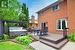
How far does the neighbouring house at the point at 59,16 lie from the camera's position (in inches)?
925

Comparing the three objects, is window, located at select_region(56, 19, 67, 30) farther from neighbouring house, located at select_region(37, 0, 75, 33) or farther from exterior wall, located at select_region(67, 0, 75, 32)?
exterior wall, located at select_region(67, 0, 75, 32)

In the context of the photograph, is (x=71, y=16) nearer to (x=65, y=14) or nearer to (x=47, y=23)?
(x=65, y=14)

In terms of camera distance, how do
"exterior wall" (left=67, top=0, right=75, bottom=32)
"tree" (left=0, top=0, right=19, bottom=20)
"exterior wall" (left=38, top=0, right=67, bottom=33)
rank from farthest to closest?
"tree" (left=0, top=0, right=19, bottom=20)
"exterior wall" (left=38, top=0, right=67, bottom=33)
"exterior wall" (left=67, top=0, right=75, bottom=32)

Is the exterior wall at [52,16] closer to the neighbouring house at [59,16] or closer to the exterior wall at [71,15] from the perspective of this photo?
the neighbouring house at [59,16]

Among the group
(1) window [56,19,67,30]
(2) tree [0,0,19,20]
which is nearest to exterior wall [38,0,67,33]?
(1) window [56,19,67,30]

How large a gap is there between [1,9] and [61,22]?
452 inches

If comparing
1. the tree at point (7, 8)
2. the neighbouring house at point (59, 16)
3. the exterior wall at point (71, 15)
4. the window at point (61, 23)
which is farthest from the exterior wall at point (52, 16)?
the tree at point (7, 8)

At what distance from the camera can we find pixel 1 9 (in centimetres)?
3072

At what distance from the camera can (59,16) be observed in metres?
28.1

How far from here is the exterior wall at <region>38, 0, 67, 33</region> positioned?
2694 centimetres

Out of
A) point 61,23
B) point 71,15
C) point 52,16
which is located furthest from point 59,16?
point 71,15

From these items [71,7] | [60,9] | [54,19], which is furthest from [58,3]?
[71,7]

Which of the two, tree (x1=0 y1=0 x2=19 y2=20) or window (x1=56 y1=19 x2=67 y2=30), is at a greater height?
tree (x1=0 y1=0 x2=19 y2=20)

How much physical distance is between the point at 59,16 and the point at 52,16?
8.99 feet
